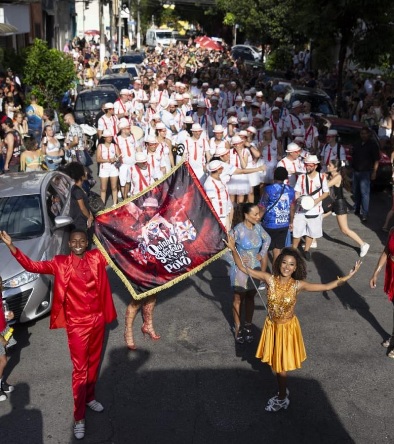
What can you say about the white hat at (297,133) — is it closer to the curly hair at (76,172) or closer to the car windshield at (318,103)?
the car windshield at (318,103)

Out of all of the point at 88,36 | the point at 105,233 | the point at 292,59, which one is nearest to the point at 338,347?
the point at 105,233

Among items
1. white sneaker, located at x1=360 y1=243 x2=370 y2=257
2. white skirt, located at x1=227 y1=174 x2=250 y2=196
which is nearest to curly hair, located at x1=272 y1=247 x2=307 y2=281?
white sneaker, located at x1=360 y1=243 x2=370 y2=257

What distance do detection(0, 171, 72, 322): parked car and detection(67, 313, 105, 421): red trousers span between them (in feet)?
6.29

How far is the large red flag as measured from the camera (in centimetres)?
714

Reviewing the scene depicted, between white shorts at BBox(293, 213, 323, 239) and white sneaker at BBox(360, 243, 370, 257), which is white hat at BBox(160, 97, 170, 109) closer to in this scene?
white shorts at BBox(293, 213, 323, 239)

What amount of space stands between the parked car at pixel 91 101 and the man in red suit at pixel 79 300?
15.1m

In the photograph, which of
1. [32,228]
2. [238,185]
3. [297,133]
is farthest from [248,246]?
[297,133]

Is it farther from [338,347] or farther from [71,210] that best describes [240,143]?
[338,347]

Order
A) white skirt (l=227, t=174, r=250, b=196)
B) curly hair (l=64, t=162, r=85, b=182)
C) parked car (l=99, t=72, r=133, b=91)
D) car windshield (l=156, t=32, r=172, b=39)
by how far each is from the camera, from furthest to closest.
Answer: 1. car windshield (l=156, t=32, r=172, b=39)
2. parked car (l=99, t=72, r=133, b=91)
3. white skirt (l=227, t=174, r=250, b=196)
4. curly hair (l=64, t=162, r=85, b=182)

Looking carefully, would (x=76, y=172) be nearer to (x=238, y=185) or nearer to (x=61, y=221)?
(x=61, y=221)

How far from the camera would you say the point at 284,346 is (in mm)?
6141

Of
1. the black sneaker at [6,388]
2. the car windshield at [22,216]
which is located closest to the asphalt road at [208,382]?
the black sneaker at [6,388]

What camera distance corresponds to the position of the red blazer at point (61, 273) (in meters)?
5.82

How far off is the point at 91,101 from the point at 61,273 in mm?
16212
